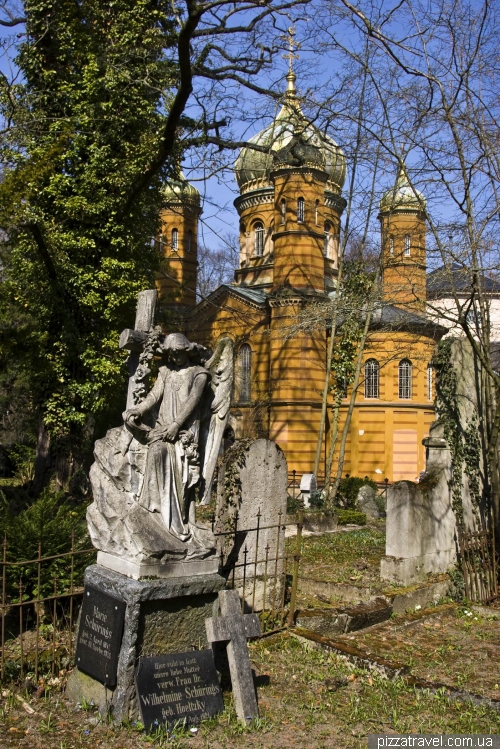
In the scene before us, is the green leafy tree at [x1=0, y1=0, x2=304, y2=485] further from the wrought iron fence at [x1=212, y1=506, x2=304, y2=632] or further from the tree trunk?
the wrought iron fence at [x1=212, y1=506, x2=304, y2=632]

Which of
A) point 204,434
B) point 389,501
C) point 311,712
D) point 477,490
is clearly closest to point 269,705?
point 311,712

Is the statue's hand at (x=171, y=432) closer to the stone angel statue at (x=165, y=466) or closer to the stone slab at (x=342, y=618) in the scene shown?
the stone angel statue at (x=165, y=466)

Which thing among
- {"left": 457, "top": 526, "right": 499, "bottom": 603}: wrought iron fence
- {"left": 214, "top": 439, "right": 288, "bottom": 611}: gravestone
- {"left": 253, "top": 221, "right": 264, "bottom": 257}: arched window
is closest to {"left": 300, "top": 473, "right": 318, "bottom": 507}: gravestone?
{"left": 457, "top": 526, "right": 499, "bottom": 603}: wrought iron fence

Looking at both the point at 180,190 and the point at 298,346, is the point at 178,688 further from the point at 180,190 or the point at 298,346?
the point at 298,346

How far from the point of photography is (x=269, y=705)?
552 cm

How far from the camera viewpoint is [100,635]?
5164 millimetres

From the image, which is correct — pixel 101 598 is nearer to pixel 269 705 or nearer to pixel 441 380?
pixel 269 705

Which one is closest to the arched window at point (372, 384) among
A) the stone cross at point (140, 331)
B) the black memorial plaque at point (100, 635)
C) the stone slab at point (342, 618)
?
the stone slab at point (342, 618)

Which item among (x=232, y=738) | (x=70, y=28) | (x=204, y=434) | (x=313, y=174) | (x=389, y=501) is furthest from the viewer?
(x=313, y=174)

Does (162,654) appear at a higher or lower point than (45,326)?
lower

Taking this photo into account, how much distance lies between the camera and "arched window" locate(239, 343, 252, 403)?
105 ft

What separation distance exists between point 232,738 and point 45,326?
39.9ft

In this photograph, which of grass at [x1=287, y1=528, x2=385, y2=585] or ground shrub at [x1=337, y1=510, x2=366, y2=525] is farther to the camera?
ground shrub at [x1=337, y1=510, x2=366, y2=525]

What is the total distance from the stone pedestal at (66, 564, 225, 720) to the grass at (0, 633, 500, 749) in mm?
150
